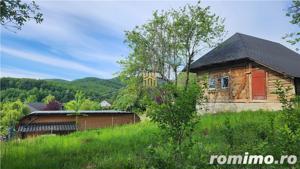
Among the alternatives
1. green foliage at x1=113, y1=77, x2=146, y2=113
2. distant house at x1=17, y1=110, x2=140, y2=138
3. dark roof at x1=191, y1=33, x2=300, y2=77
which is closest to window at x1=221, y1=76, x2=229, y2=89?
dark roof at x1=191, y1=33, x2=300, y2=77

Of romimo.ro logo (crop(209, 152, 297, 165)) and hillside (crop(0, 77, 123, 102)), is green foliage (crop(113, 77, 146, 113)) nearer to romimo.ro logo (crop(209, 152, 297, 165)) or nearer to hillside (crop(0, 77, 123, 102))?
romimo.ro logo (crop(209, 152, 297, 165))

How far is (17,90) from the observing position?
3425 inches

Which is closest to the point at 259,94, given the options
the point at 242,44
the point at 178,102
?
the point at 242,44

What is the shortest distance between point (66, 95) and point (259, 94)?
83.0 m

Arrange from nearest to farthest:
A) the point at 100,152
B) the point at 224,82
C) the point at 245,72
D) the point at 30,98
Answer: the point at 100,152 < the point at 245,72 < the point at 224,82 < the point at 30,98

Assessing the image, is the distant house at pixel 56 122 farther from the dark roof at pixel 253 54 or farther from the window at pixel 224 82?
the window at pixel 224 82

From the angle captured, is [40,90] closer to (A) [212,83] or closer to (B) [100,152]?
(A) [212,83]

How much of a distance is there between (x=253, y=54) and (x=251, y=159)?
19.2 meters

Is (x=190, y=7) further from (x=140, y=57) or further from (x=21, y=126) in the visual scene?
(x=21, y=126)

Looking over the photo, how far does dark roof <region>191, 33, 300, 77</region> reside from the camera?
21208 millimetres

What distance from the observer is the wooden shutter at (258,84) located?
21203 mm

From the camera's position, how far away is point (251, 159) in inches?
185

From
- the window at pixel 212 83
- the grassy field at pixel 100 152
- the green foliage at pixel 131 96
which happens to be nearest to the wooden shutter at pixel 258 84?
the window at pixel 212 83

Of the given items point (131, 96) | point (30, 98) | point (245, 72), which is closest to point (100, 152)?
point (245, 72)
